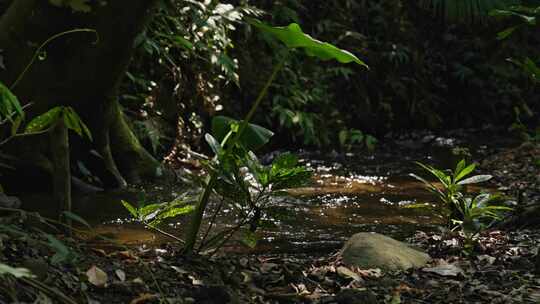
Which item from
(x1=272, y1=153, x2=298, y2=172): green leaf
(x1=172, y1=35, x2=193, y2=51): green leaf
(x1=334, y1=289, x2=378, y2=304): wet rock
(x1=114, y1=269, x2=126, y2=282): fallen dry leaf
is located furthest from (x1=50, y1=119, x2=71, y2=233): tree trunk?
(x1=172, y1=35, x2=193, y2=51): green leaf

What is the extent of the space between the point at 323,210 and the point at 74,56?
1.90 metres

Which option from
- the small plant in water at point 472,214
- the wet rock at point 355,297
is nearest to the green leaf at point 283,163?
the wet rock at point 355,297

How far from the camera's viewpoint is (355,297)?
2273mm

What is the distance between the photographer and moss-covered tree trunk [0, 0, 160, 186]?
13.5 feet

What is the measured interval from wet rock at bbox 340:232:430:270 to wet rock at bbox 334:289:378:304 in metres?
0.59

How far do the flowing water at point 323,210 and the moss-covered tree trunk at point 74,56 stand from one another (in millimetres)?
525

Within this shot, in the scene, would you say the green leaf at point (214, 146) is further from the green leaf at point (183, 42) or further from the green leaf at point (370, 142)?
the green leaf at point (370, 142)

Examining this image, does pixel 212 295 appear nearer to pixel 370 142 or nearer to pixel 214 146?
pixel 214 146

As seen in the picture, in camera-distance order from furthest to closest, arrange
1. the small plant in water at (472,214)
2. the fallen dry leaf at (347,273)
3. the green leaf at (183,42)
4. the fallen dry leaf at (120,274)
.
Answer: the green leaf at (183,42), the small plant in water at (472,214), the fallen dry leaf at (347,273), the fallen dry leaf at (120,274)

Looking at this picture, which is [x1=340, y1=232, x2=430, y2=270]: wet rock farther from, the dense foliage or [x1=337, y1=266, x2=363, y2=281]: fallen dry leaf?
the dense foliage

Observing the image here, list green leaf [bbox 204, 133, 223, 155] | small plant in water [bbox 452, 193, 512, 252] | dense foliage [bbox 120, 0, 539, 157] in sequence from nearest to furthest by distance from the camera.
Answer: green leaf [bbox 204, 133, 223, 155] → small plant in water [bbox 452, 193, 512, 252] → dense foliage [bbox 120, 0, 539, 157]

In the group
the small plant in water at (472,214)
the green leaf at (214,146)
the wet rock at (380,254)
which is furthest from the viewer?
the small plant in water at (472,214)

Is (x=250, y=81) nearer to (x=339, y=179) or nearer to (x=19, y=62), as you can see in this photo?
(x=339, y=179)

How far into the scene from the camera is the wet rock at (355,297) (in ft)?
7.41
